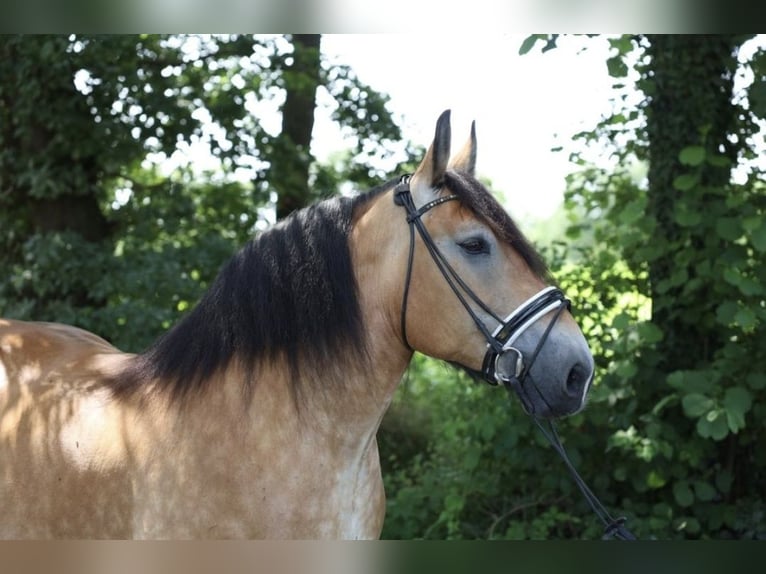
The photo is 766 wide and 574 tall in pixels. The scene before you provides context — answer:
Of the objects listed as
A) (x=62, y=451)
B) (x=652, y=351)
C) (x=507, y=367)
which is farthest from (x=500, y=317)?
(x=652, y=351)

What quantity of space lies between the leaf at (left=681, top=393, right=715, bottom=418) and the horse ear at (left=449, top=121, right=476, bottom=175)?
2.58 metres

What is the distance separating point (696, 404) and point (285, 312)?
3.09m

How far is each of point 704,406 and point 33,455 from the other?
3.64 meters

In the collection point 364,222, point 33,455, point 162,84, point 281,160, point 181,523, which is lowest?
point 181,523

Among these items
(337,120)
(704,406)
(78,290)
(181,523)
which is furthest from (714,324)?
(78,290)

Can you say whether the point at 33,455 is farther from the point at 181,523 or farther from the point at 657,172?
the point at 657,172

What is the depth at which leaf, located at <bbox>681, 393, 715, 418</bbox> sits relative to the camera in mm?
5098

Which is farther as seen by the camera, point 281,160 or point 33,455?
point 281,160

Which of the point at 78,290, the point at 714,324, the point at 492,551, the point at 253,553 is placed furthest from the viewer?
the point at 78,290

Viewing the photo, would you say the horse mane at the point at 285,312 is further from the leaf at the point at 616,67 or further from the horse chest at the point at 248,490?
the leaf at the point at 616,67

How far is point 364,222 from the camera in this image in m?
3.06

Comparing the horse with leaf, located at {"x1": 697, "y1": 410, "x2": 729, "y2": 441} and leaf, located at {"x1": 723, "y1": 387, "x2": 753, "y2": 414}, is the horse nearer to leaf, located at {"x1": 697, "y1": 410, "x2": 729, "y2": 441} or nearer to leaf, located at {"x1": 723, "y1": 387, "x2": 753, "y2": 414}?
leaf, located at {"x1": 697, "y1": 410, "x2": 729, "y2": 441}

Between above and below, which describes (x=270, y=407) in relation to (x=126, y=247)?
below

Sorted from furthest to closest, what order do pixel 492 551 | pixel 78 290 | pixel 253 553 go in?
1. pixel 78 290
2. pixel 253 553
3. pixel 492 551
